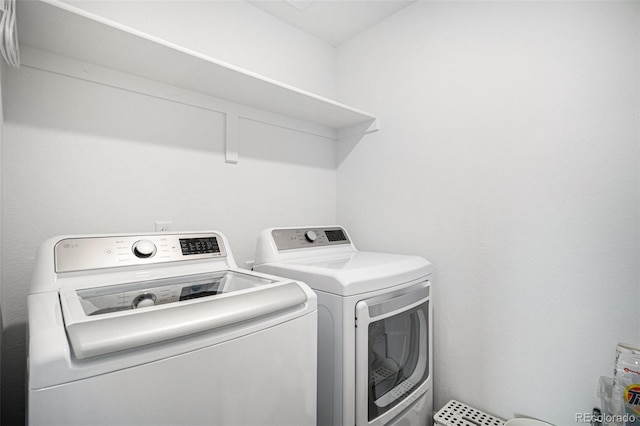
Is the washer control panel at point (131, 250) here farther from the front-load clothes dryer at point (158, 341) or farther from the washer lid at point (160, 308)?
the washer lid at point (160, 308)

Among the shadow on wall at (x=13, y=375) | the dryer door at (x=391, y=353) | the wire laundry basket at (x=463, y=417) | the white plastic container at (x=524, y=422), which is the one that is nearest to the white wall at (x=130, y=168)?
the shadow on wall at (x=13, y=375)

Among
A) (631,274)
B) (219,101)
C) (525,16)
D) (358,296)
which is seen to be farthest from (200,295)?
(525,16)

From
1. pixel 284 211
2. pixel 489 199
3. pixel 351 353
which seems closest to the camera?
pixel 351 353

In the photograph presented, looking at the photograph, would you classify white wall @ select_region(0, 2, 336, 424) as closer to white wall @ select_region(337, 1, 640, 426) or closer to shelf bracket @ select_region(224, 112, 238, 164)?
shelf bracket @ select_region(224, 112, 238, 164)

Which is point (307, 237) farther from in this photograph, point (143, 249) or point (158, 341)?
point (158, 341)

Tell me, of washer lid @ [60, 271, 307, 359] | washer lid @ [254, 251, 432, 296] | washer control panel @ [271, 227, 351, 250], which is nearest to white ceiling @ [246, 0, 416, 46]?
washer control panel @ [271, 227, 351, 250]

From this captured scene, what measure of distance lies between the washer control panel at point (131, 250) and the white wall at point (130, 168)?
27cm

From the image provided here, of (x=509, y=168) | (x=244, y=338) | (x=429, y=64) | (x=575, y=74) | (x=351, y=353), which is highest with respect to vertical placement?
(x=429, y=64)

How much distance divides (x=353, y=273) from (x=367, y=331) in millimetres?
230

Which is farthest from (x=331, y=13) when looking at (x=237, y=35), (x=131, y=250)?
(x=131, y=250)

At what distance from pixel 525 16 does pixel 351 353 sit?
1.72 meters

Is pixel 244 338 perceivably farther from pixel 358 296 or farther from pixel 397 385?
pixel 397 385

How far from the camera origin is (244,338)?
0.80m

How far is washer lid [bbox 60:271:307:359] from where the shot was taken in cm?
62
